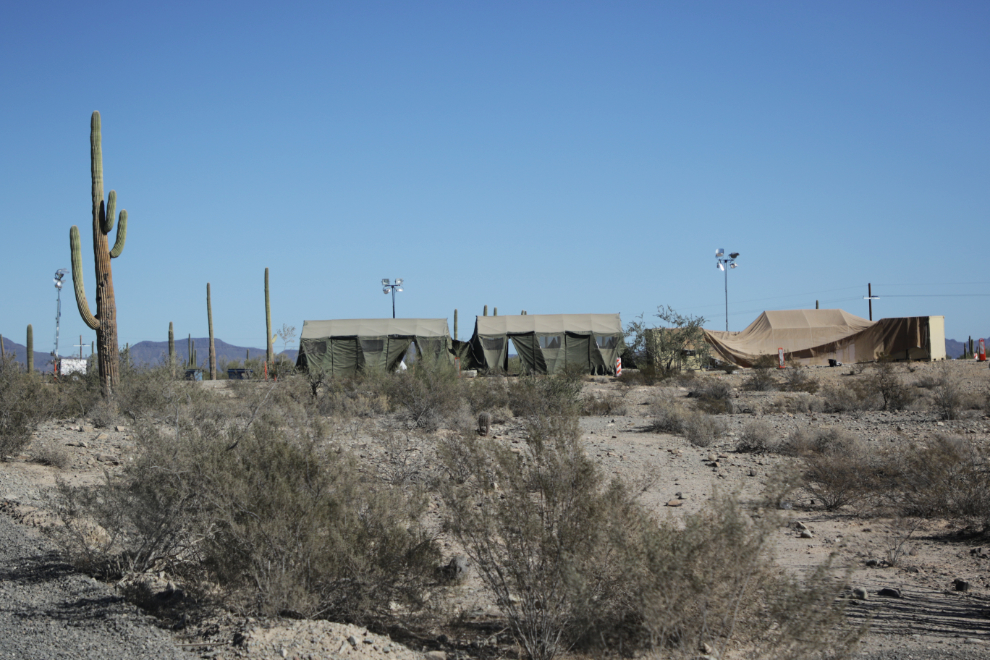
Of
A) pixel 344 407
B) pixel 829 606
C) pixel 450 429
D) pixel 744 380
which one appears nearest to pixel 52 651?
pixel 829 606

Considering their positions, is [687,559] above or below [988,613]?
above

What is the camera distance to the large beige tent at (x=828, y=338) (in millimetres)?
34812

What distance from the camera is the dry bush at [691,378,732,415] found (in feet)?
61.7

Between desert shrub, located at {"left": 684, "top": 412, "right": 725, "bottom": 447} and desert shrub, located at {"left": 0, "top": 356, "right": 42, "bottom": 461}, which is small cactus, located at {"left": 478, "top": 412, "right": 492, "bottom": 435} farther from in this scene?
desert shrub, located at {"left": 0, "top": 356, "right": 42, "bottom": 461}

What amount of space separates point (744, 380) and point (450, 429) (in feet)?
49.8

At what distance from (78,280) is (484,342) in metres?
21.5

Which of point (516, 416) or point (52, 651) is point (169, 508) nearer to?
point (52, 651)

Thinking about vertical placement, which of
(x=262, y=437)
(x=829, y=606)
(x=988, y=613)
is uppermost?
(x=262, y=437)

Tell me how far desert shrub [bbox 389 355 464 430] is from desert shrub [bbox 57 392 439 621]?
322 inches

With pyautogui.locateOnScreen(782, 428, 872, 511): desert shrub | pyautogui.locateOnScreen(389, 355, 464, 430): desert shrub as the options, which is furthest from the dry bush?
pyautogui.locateOnScreen(782, 428, 872, 511): desert shrub

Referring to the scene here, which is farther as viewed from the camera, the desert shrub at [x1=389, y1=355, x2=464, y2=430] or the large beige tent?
the large beige tent

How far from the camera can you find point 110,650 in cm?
452

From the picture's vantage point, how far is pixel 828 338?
1492 inches

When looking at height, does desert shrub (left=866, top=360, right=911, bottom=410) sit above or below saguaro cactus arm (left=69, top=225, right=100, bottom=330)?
below
